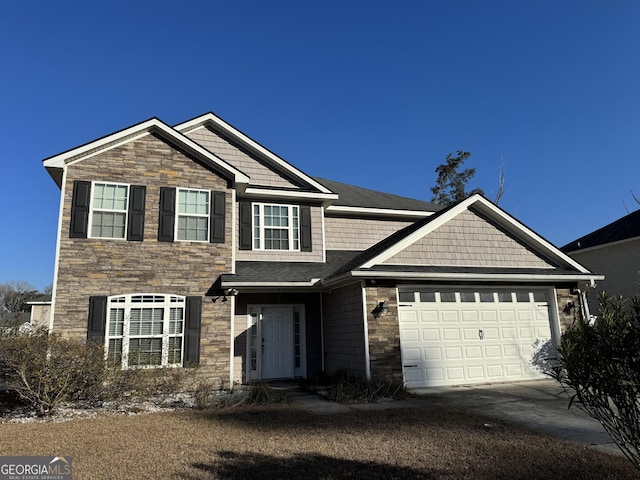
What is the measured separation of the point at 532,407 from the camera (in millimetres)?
7898

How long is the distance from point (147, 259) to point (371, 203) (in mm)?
7806

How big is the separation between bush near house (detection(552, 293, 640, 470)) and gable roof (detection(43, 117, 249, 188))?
9.16 metres

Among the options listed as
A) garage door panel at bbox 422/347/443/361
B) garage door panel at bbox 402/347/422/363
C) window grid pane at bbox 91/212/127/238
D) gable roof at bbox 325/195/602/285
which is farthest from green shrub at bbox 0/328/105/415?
garage door panel at bbox 422/347/443/361

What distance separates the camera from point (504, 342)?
435 inches

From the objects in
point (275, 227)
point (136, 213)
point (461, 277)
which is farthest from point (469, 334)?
point (136, 213)

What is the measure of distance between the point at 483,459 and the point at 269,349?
7.82 m

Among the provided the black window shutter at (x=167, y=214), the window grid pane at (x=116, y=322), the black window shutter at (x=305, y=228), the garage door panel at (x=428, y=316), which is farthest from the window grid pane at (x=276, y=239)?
the garage door panel at (x=428, y=316)

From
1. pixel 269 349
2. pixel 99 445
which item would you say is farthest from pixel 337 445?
pixel 269 349

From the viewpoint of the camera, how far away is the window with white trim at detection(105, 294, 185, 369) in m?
9.61

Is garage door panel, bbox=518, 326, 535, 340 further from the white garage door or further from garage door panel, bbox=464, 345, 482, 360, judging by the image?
garage door panel, bbox=464, 345, 482, 360

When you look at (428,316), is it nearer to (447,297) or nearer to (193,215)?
(447,297)

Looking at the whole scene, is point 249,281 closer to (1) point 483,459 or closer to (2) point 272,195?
(2) point 272,195

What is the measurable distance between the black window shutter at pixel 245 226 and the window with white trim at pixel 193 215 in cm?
129

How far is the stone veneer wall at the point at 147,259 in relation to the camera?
9727mm
